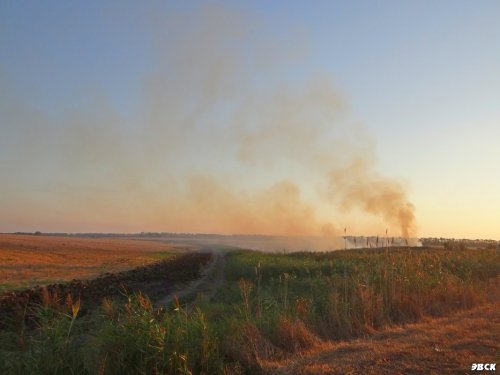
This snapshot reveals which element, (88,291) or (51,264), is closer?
(88,291)

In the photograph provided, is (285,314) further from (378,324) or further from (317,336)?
(378,324)

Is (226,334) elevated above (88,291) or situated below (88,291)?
above

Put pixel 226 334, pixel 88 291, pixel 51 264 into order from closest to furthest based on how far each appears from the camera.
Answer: pixel 226 334 → pixel 88 291 → pixel 51 264

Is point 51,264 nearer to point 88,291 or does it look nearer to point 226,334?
point 88,291

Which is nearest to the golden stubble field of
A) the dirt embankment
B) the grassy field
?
the dirt embankment

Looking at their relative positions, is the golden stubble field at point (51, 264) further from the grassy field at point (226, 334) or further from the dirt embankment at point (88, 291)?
the grassy field at point (226, 334)

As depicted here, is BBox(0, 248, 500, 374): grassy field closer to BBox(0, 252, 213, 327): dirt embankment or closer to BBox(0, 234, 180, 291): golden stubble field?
BBox(0, 252, 213, 327): dirt embankment

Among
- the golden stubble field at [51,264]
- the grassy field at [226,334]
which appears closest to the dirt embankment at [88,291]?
the golden stubble field at [51,264]

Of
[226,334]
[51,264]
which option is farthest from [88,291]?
[51,264]


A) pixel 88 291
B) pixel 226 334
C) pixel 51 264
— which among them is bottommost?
pixel 51 264

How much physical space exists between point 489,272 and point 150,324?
16350mm

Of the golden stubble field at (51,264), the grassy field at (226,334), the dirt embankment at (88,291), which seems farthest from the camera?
the golden stubble field at (51,264)

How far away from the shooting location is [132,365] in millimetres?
7012

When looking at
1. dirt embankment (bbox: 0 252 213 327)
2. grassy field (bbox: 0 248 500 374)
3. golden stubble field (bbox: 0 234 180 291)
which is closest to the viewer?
grassy field (bbox: 0 248 500 374)
